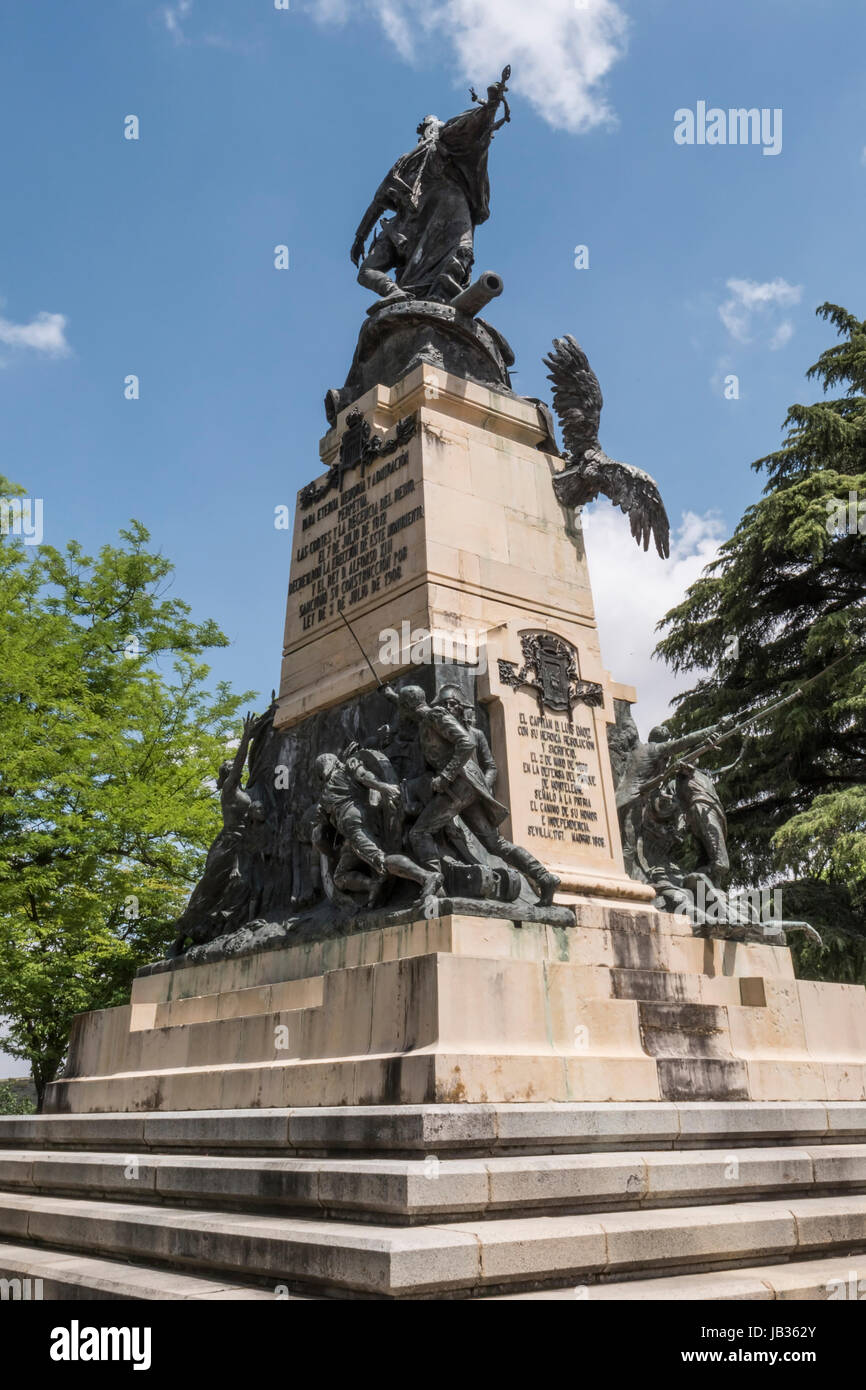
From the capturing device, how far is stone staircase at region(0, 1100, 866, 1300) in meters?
5.16

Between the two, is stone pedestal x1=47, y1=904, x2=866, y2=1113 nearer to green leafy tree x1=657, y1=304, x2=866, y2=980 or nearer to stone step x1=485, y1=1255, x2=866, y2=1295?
stone step x1=485, y1=1255, x2=866, y2=1295

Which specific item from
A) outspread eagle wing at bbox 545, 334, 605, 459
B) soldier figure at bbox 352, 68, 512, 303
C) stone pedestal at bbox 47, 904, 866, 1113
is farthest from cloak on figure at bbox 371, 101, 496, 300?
stone pedestal at bbox 47, 904, 866, 1113

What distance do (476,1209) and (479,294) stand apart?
10.1 metres

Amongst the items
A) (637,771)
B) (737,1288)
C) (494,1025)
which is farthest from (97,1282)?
(637,771)

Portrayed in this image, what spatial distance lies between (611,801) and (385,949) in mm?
2971

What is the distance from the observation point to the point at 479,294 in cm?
1257

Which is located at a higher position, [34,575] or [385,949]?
[34,575]

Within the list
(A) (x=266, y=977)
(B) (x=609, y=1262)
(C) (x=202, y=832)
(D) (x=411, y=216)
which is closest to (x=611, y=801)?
(A) (x=266, y=977)

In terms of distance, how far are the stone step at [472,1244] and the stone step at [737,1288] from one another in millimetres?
92

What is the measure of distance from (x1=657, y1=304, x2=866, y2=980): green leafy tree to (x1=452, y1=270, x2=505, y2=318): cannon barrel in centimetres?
954
